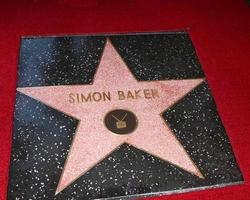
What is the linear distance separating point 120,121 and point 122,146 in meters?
0.15

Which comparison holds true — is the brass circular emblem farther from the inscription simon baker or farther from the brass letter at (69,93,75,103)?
the brass letter at (69,93,75,103)

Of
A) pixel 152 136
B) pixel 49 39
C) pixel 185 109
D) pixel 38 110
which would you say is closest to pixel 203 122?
pixel 185 109

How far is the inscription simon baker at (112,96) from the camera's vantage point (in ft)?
6.30

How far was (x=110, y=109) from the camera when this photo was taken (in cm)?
189

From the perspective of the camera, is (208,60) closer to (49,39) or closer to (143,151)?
(143,151)

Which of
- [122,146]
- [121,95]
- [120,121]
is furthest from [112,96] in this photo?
[122,146]

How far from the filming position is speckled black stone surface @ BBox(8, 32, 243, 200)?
1.61 meters

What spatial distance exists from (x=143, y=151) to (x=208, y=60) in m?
0.88

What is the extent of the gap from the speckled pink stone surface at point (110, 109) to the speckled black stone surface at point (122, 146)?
0.03 metres

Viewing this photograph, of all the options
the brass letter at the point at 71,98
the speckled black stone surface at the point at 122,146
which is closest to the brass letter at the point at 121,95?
the speckled black stone surface at the point at 122,146

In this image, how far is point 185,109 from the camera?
6.39 ft

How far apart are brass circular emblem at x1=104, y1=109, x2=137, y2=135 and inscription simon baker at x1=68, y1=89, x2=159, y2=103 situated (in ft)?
0.35

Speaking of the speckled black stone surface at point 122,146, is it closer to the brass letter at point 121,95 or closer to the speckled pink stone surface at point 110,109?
the speckled pink stone surface at point 110,109

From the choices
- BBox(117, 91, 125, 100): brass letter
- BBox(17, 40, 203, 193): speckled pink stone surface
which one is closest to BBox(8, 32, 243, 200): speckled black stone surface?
BBox(17, 40, 203, 193): speckled pink stone surface
